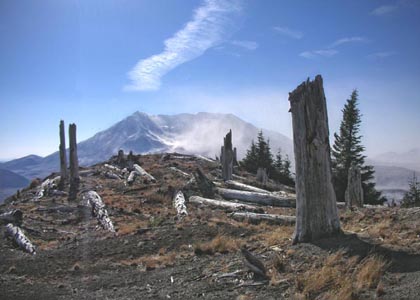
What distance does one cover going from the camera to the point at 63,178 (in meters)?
25.0

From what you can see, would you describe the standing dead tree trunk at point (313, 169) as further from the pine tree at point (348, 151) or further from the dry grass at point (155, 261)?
the pine tree at point (348, 151)

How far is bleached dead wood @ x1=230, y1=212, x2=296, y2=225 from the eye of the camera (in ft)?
41.8

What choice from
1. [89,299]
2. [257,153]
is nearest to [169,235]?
[89,299]

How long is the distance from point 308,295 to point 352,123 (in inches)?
1287

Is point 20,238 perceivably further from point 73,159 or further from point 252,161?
point 252,161

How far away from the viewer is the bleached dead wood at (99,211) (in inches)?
551

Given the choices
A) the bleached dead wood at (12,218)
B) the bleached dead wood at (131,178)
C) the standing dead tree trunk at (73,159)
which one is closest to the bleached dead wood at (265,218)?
the bleached dead wood at (12,218)

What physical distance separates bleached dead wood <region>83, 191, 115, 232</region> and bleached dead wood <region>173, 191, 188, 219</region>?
9.56 ft

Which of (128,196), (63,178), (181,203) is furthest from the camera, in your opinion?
(63,178)

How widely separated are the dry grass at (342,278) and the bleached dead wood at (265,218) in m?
6.45

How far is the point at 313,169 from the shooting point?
8055 mm

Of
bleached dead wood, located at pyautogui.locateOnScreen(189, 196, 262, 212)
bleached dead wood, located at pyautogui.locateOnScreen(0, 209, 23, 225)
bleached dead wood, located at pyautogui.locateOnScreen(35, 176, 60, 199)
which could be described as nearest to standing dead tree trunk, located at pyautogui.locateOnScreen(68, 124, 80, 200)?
bleached dead wood, located at pyautogui.locateOnScreen(35, 176, 60, 199)

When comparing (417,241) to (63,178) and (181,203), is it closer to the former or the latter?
(181,203)

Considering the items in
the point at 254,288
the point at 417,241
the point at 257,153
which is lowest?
the point at 254,288
